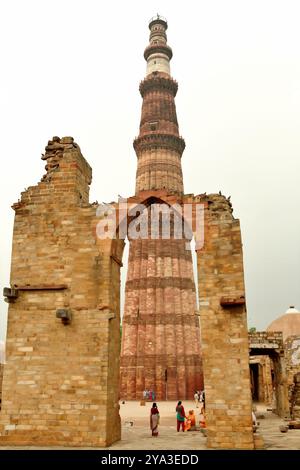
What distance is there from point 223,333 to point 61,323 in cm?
404

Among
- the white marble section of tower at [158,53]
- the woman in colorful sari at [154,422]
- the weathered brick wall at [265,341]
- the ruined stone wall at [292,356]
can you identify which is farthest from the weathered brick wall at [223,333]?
the white marble section of tower at [158,53]

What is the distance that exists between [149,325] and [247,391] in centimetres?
1962

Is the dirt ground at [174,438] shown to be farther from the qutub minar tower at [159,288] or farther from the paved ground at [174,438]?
the qutub minar tower at [159,288]

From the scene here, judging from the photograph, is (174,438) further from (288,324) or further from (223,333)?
(288,324)

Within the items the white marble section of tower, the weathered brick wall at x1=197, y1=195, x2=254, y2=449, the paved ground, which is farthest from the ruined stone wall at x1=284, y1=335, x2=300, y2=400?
the white marble section of tower

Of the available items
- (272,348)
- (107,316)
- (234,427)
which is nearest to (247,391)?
(234,427)

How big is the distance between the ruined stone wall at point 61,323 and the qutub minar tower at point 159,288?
56.1 ft

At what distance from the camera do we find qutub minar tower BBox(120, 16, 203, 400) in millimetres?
28188

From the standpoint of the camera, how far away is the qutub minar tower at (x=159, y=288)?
92.5ft

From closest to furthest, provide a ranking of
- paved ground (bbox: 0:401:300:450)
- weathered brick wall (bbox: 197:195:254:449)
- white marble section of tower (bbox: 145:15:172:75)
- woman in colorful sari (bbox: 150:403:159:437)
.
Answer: weathered brick wall (bbox: 197:195:254:449), paved ground (bbox: 0:401:300:450), woman in colorful sari (bbox: 150:403:159:437), white marble section of tower (bbox: 145:15:172:75)

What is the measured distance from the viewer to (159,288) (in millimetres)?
30281

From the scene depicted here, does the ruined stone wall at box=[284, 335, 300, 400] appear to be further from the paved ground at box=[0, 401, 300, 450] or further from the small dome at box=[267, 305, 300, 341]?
the small dome at box=[267, 305, 300, 341]

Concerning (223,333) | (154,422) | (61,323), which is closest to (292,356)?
(154,422)

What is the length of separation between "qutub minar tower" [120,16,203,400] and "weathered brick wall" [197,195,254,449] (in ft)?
59.6
